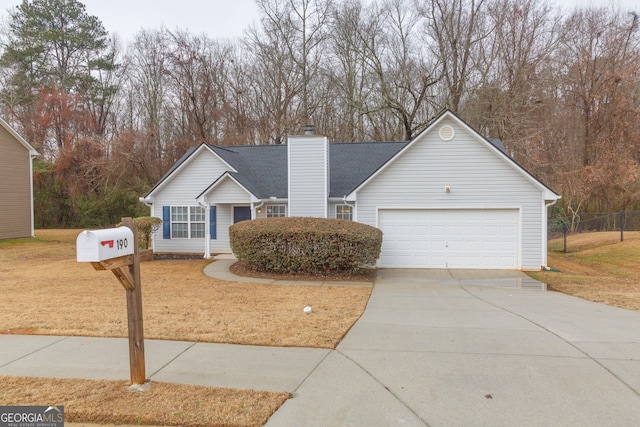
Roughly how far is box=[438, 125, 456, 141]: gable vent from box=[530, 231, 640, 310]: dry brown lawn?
16.4ft

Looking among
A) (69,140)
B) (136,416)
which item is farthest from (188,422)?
(69,140)

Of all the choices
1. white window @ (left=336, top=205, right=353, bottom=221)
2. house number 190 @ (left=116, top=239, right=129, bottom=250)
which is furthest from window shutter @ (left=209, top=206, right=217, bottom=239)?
house number 190 @ (left=116, top=239, right=129, bottom=250)

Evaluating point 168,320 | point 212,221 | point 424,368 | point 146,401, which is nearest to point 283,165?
point 212,221

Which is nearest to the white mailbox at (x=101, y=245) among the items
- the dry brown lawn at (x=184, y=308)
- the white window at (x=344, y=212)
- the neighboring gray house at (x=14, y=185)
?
the dry brown lawn at (x=184, y=308)

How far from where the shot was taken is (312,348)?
516 centimetres

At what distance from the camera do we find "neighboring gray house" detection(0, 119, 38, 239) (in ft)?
67.7

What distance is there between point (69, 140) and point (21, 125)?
4660mm

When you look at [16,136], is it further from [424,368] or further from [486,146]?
[424,368]

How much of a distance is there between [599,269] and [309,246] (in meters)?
10.7

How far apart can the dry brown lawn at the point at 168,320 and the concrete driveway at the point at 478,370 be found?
0.52 meters

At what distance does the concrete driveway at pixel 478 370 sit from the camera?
3.54 m

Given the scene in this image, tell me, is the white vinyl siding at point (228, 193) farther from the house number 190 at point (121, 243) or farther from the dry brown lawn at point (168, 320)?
the house number 190 at point (121, 243)

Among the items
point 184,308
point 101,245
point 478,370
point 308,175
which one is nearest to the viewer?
point 101,245

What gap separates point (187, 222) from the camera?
16672mm
